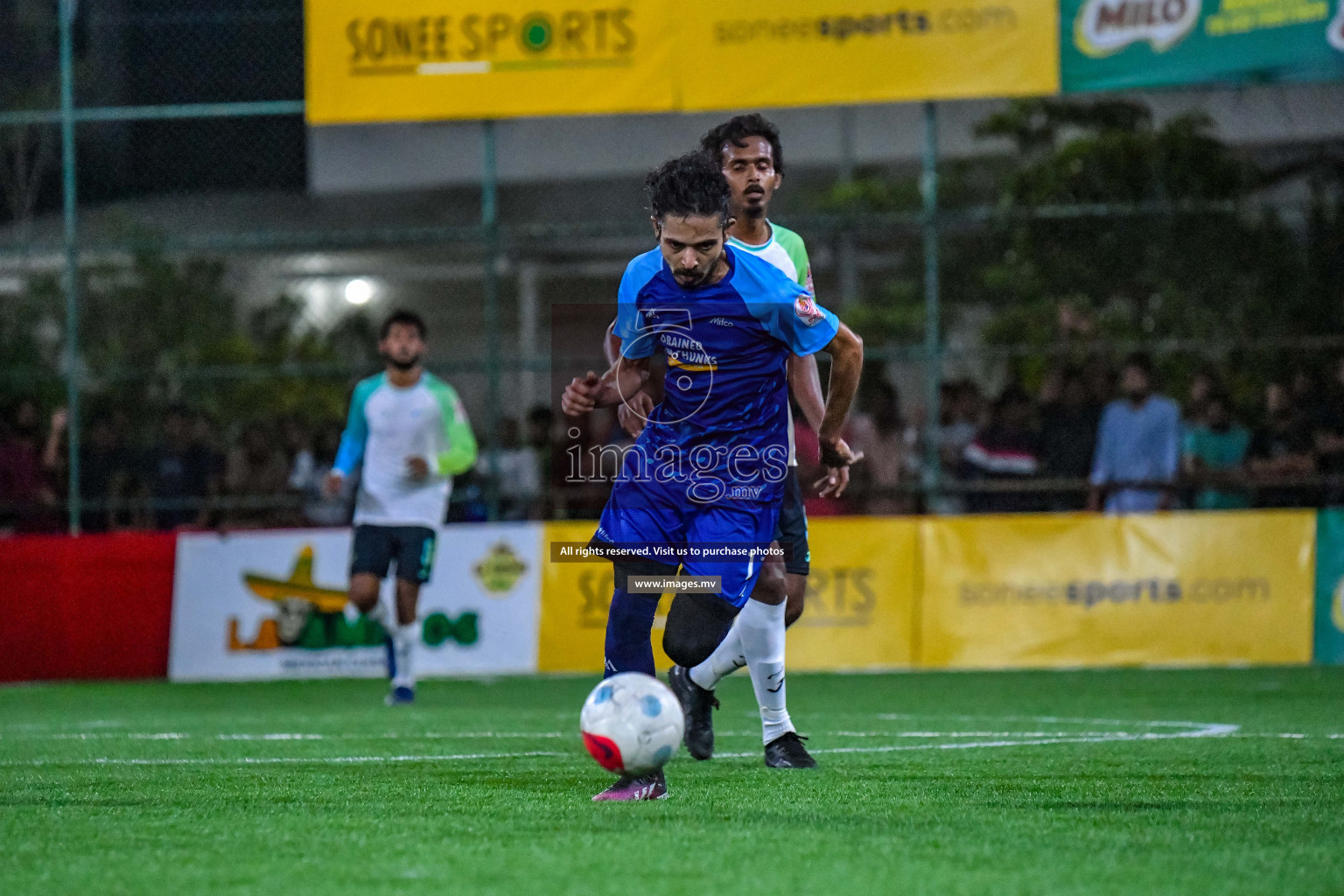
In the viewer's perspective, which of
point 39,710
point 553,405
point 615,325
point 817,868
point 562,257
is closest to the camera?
point 817,868

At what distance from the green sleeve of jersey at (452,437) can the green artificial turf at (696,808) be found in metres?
2.16

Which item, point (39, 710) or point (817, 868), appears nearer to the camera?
point (817, 868)

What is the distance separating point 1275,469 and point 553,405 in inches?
214

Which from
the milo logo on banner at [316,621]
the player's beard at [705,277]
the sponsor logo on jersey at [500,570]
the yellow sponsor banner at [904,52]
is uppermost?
the yellow sponsor banner at [904,52]

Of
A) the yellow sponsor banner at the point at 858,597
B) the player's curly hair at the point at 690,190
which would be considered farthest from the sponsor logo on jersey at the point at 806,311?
the yellow sponsor banner at the point at 858,597

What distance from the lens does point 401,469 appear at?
1112 cm

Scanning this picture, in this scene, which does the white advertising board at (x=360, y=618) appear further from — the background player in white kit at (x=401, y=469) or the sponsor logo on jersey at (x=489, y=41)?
the sponsor logo on jersey at (x=489, y=41)

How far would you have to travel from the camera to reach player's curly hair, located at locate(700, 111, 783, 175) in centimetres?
698

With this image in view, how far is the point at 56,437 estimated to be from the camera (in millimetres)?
14117

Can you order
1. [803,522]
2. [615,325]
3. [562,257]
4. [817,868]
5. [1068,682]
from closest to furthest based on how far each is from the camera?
[817,868] → [615,325] → [803,522] → [1068,682] → [562,257]

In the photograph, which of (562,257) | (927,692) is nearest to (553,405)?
(562,257)

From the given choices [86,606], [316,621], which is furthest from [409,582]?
[86,606]

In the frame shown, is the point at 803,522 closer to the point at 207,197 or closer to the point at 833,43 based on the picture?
the point at 833,43

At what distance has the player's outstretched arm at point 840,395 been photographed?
6.30 meters
